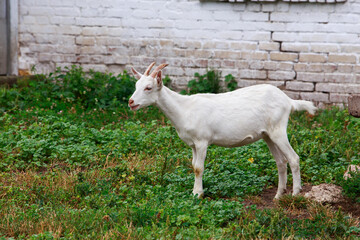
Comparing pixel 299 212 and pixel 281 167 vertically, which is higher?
pixel 281 167

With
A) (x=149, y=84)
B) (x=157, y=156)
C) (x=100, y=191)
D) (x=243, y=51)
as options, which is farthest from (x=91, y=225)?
(x=243, y=51)

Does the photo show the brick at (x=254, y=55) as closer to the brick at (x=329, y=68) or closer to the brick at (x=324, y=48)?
the brick at (x=324, y=48)

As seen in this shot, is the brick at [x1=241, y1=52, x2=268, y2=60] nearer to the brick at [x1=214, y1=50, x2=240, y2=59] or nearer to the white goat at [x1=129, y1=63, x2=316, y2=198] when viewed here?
the brick at [x1=214, y1=50, x2=240, y2=59]

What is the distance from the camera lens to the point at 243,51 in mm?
9844

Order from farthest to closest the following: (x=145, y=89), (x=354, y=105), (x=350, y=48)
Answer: (x=350, y=48), (x=145, y=89), (x=354, y=105)

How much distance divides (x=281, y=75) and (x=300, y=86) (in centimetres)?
42

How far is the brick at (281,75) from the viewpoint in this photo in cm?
966

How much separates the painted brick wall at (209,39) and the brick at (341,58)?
18mm

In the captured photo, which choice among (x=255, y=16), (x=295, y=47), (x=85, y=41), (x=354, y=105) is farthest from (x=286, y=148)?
(x=85, y=41)

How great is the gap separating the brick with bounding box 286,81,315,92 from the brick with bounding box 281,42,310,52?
0.62 metres

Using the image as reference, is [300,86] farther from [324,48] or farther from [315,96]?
[324,48]

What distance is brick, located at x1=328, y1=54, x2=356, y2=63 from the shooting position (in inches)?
366

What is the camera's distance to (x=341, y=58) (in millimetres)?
9359

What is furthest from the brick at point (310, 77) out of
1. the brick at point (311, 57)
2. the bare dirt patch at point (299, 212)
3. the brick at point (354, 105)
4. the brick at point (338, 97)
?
the brick at point (354, 105)
